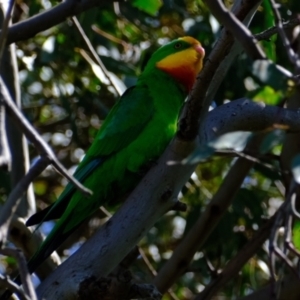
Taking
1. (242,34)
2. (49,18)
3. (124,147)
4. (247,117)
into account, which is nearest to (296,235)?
(247,117)

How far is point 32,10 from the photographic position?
12.4ft

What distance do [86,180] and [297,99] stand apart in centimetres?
98

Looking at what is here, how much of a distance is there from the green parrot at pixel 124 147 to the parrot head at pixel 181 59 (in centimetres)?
2

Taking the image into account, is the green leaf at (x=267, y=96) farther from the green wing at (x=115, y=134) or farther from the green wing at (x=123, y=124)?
the green wing at (x=123, y=124)

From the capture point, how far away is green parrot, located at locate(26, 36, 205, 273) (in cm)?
310

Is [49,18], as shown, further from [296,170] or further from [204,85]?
[296,170]

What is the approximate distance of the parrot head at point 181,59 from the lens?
12.3ft

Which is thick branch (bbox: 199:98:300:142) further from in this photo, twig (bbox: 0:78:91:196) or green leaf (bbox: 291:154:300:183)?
twig (bbox: 0:78:91:196)

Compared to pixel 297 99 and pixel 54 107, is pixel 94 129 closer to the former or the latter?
pixel 54 107

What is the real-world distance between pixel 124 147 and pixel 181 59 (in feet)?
2.13

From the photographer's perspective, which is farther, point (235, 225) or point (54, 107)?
point (54, 107)

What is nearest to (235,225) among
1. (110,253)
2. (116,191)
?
(116,191)

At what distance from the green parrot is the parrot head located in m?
0.02

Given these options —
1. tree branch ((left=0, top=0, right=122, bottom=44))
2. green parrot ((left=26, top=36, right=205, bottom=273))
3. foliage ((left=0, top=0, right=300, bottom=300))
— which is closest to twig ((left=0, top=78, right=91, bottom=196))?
tree branch ((left=0, top=0, right=122, bottom=44))
